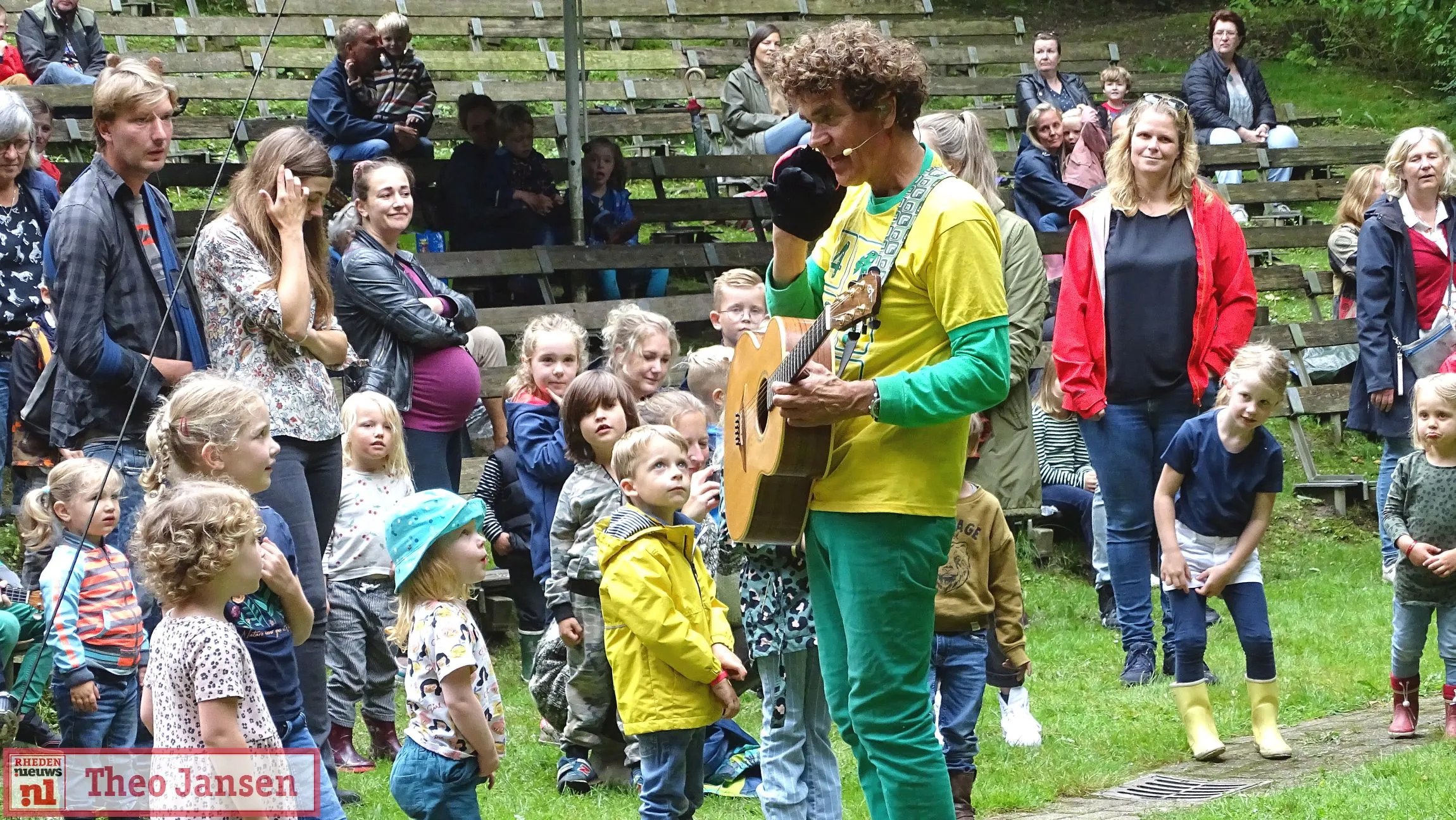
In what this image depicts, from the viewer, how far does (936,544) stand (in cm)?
381

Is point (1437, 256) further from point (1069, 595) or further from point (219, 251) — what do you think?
point (219, 251)

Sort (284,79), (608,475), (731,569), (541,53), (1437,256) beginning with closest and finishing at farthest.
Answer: (731,569), (608,475), (1437,256), (284,79), (541,53)

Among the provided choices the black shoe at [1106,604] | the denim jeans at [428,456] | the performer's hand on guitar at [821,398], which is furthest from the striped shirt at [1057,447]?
the performer's hand on guitar at [821,398]

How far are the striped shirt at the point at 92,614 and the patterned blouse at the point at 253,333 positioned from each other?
2.67ft

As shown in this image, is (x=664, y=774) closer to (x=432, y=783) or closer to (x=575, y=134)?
(x=432, y=783)

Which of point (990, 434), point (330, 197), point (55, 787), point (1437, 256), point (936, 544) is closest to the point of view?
point (936, 544)

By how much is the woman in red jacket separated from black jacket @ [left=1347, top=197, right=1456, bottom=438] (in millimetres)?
2146

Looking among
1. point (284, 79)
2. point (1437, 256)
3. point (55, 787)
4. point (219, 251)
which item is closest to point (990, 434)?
point (1437, 256)

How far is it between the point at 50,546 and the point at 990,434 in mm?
4516

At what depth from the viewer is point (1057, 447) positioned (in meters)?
10.1

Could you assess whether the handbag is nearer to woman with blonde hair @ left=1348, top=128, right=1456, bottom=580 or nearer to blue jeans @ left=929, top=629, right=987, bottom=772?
woman with blonde hair @ left=1348, top=128, right=1456, bottom=580

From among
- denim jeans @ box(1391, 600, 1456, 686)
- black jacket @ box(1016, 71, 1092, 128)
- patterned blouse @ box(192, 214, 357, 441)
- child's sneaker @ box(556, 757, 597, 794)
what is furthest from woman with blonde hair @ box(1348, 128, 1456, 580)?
black jacket @ box(1016, 71, 1092, 128)

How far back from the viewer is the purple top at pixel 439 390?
7.40 metres

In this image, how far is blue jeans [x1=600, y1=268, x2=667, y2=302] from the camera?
1216cm
